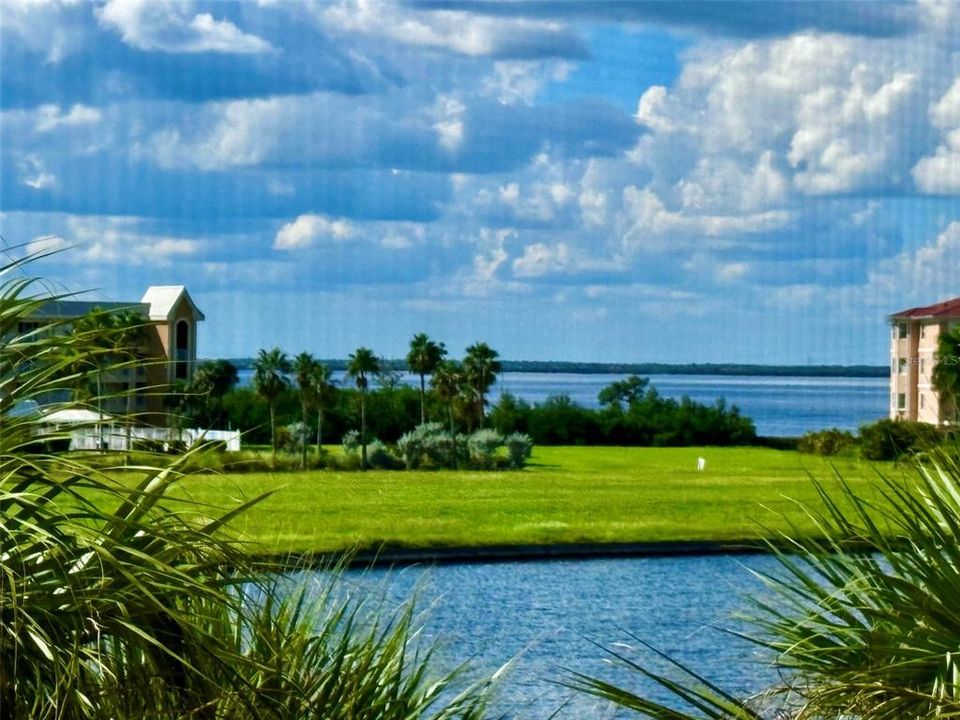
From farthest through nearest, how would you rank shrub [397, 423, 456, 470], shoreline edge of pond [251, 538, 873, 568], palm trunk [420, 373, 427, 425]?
palm trunk [420, 373, 427, 425] → shrub [397, 423, 456, 470] → shoreline edge of pond [251, 538, 873, 568]

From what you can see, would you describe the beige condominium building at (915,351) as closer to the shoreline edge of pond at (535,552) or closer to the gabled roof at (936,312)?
the gabled roof at (936,312)

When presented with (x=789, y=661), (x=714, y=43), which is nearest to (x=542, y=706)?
(x=789, y=661)

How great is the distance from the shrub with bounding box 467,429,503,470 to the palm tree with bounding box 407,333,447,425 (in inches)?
290

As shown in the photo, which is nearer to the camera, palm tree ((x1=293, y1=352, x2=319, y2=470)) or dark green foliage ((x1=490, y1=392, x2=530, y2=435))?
palm tree ((x1=293, y1=352, x2=319, y2=470))

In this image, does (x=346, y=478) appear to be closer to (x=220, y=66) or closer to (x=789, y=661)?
(x=789, y=661)

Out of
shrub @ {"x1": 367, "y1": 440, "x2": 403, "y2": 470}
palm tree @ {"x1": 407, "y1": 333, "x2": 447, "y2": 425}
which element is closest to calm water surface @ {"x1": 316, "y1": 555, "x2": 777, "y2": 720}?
shrub @ {"x1": 367, "y1": 440, "x2": 403, "y2": 470}

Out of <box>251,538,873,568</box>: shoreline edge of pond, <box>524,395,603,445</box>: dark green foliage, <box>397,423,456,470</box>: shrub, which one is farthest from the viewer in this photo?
<box>524,395,603,445</box>: dark green foliage

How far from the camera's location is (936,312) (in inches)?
2108

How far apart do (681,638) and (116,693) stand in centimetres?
1603

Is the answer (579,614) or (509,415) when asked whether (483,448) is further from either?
(579,614)

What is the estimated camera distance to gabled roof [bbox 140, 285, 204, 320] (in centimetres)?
5100

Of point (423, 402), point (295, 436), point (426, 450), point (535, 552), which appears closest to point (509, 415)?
point (423, 402)

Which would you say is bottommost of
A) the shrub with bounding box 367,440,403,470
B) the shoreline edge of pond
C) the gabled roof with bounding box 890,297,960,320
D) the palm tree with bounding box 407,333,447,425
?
the shoreline edge of pond

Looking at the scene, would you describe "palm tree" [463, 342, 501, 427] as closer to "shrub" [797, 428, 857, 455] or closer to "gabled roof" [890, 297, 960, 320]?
"shrub" [797, 428, 857, 455]
